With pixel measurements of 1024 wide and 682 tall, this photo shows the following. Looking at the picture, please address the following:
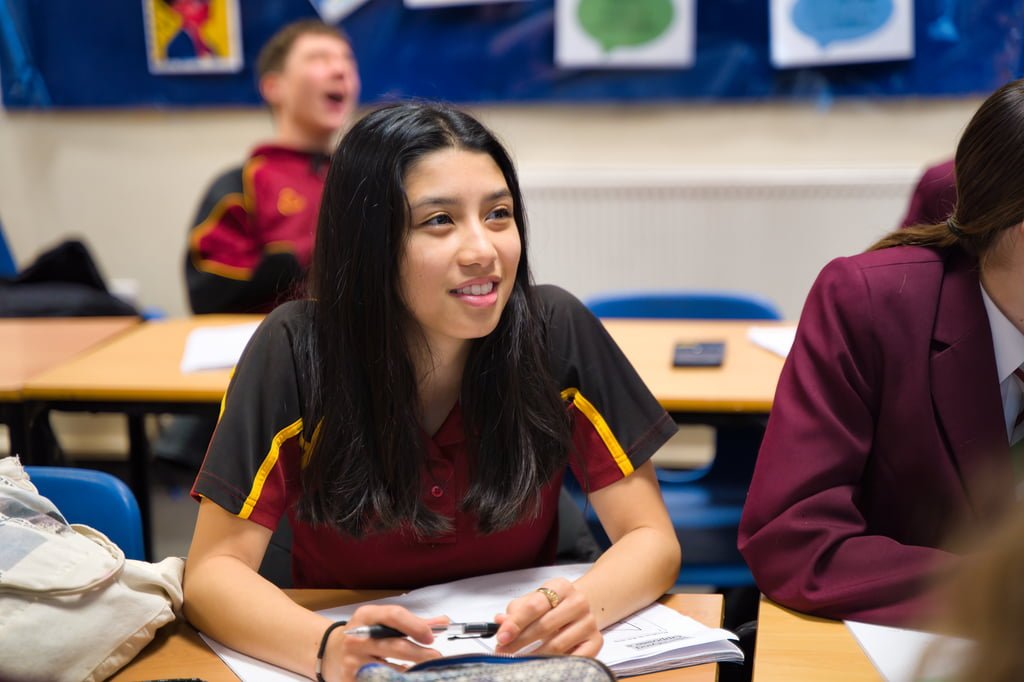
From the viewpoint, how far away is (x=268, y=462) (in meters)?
1.42

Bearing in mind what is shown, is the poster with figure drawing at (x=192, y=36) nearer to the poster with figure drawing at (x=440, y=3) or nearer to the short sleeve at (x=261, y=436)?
the poster with figure drawing at (x=440, y=3)

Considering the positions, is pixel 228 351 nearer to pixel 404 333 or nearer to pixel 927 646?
pixel 404 333

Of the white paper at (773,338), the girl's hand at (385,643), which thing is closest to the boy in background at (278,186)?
the white paper at (773,338)

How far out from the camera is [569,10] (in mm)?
3596

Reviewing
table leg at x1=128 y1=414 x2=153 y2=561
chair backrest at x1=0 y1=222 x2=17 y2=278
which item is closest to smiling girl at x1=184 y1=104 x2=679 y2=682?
table leg at x1=128 y1=414 x2=153 y2=561

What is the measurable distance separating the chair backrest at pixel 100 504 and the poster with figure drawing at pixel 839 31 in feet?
8.74

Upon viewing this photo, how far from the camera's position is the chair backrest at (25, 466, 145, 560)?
1541 mm

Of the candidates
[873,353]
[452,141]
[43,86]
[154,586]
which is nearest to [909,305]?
[873,353]

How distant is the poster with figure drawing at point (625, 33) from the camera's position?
355cm

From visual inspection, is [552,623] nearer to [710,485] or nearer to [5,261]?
[710,485]

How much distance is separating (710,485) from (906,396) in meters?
1.05

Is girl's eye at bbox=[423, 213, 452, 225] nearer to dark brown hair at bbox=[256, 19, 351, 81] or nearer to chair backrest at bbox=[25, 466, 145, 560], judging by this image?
chair backrest at bbox=[25, 466, 145, 560]

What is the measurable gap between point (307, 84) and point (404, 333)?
81.6 inches

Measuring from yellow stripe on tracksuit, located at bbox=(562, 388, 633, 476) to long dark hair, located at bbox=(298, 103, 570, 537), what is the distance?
0.06 meters
